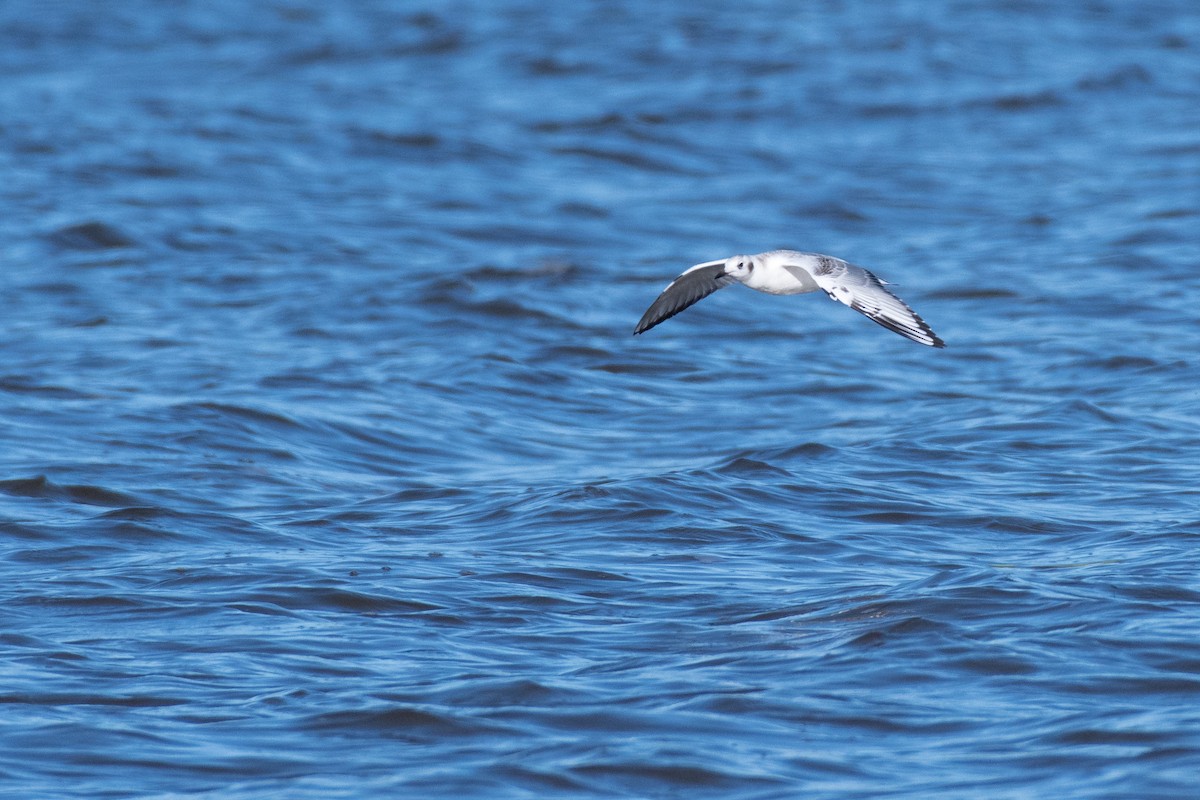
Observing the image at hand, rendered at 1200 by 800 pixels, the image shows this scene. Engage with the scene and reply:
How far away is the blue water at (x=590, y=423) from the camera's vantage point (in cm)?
566

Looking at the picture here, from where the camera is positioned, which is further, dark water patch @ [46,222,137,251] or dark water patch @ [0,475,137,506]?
dark water patch @ [46,222,137,251]

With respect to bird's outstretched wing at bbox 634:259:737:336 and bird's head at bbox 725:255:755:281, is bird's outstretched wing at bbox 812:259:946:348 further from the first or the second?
bird's outstretched wing at bbox 634:259:737:336

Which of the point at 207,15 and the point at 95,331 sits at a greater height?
the point at 207,15

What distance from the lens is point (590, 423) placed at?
33.0 feet

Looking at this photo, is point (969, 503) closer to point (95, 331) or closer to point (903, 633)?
point (903, 633)

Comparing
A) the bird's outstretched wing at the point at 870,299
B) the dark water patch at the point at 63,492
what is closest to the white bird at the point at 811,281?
the bird's outstretched wing at the point at 870,299

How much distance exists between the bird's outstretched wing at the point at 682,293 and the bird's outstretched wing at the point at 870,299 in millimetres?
415

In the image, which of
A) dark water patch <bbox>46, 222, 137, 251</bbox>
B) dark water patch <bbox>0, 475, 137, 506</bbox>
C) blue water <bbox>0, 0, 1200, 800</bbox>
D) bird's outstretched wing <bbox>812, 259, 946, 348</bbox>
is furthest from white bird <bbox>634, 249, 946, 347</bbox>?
dark water patch <bbox>46, 222, 137, 251</bbox>

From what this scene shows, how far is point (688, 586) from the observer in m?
7.04

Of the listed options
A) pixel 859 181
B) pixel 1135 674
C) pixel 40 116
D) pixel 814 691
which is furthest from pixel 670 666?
pixel 40 116

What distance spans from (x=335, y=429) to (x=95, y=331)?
263 cm

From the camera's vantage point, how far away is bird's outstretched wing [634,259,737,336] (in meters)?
7.09

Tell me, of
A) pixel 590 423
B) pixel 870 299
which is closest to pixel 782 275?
pixel 870 299

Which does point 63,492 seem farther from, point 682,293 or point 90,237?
point 90,237
